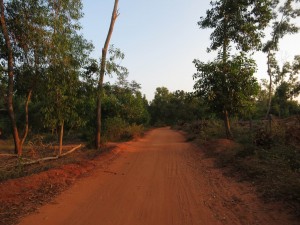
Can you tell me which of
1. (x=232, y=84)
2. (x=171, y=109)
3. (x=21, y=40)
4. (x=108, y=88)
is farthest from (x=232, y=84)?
(x=171, y=109)

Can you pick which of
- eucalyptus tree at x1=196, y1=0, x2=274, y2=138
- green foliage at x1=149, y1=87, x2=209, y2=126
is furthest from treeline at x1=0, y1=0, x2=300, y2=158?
green foliage at x1=149, y1=87, x2=209, y2=126

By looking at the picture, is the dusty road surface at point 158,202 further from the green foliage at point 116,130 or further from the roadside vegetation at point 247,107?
the green foliage at point 116,130

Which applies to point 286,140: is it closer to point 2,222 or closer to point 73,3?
point 2,222

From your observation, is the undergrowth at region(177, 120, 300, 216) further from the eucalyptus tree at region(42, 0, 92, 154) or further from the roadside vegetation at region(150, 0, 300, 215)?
the eucalyptus tree at region(42, 0, 92, 154)

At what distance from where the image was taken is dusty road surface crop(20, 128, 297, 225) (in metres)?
5.82

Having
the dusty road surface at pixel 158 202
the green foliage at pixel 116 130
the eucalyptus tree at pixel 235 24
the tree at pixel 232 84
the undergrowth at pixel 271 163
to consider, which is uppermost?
the eucalyptus tree at pixel 235 24

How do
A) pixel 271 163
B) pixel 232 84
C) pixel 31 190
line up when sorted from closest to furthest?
pixel 31 190, pixel 271 163, pixel 232 84

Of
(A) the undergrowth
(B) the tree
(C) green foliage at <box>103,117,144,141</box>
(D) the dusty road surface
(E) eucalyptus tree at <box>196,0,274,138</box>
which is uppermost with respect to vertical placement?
(E) eucalyptus tree at <box>196,0,274,138</box>

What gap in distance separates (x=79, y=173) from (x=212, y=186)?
448 cm

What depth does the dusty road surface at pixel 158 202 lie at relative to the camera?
229 inches

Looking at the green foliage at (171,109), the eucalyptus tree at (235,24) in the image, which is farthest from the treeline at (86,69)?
the green foliage at (171,109)

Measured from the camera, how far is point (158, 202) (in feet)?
22.8

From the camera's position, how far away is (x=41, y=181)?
28.6ft

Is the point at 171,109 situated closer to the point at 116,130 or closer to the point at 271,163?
the point at 116,130
